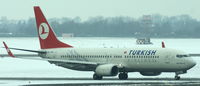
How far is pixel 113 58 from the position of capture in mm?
57594

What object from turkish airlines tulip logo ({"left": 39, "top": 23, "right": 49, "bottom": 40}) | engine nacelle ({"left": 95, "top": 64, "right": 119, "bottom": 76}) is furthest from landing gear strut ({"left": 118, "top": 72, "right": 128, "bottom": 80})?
turkish airlines tulip logo ({"left": 39, "top": 23, "right": 49, "bottom": 40})

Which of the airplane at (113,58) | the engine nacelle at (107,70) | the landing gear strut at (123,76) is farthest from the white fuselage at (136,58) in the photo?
the engine nacelle at (107,70)

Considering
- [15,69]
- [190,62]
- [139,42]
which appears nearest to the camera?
[190,62]

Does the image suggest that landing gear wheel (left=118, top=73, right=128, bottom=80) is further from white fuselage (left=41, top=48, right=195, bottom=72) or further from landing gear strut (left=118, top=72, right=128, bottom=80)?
white fuselage (left=41, top=48, right=195, bottom=72)

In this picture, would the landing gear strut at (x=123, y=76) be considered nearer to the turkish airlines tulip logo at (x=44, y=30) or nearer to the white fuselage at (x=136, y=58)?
the white fuselage at (x=136, y=58)

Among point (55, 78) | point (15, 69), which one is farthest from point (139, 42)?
point (55, 78)

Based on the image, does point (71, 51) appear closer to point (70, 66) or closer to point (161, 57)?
point (70, 66)

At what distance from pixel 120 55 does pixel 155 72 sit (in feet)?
10.8

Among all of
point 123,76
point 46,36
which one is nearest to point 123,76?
point 123,76

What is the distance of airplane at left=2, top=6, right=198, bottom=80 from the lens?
2163 inches

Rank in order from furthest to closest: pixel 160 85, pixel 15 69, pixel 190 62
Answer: pixel 15 69, pixel 190 62, pixel 160 85

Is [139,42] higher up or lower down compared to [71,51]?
lower down

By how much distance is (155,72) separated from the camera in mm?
56562

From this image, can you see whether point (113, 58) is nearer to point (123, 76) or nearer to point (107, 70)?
point (123, 76)
